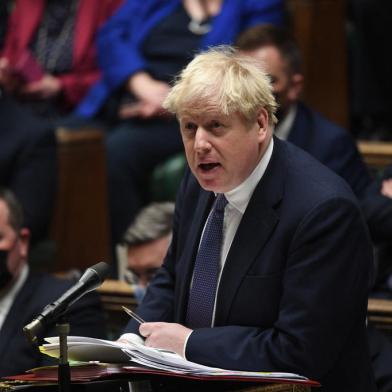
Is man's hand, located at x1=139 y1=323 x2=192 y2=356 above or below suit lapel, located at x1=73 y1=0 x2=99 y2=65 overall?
below

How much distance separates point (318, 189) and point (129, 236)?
1.05 meters

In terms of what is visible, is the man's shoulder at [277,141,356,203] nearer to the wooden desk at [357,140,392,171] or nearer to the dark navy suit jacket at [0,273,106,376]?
the dark navy suit jacket at [0,273,106,376]

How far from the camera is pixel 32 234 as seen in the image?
127 inches

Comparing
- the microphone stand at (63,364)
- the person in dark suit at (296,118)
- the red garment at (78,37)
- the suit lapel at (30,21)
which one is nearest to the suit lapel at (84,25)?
the red garment at (78,37)

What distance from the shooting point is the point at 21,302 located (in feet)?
7.52

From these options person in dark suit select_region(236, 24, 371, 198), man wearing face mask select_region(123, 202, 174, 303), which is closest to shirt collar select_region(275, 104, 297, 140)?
person in dark suit select_region(236, 24, 371, 198)

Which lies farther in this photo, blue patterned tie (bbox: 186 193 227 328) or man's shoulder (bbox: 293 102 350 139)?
man's shoulder (bbox: 293 102 350 139)

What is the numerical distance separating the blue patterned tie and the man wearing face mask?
80cm

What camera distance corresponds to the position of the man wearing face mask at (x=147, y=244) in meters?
2.62

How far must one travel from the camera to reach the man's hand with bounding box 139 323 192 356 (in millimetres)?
1709

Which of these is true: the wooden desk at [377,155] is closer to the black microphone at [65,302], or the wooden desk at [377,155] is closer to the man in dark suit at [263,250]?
the man in dark suit at [263,250]

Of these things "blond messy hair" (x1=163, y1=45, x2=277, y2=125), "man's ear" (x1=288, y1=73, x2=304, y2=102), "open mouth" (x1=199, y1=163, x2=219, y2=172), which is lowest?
"open mouth" (x1=199, y1=163, x2=219, y2=172)

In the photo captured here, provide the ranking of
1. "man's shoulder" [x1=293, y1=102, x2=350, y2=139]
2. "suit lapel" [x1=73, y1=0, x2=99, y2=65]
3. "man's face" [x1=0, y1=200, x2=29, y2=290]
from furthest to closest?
"suit lapel" [x1=73, y1=0, x2=99, y2=65] < "man's shoulder" [x1=293, y1=102, x2=350, y2=139] < "man's face" [x1=0, y1=200, x2=29, y2=290]

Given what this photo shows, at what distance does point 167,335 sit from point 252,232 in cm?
22
